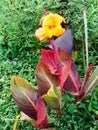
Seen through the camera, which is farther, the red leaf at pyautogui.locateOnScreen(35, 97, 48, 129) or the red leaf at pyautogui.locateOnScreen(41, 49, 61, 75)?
the red leaf at pyautogui.locateOnScreen(41, 49, 61, 75)

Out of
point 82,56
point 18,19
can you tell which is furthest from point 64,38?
point 18,19

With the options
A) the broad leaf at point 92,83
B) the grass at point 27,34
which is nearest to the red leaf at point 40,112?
the broad leaf at point 92,83

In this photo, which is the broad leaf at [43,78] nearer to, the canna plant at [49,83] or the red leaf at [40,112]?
the canna plant at [49,83]

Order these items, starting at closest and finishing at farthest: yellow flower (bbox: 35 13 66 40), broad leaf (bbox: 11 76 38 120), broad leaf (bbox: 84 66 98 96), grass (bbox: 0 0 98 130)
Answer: yellow flower (bbox: 35 13 66 40) < broad leaf (bbox: 11 76 38 120) < broad leaf (bbox: 84 66 98 96) < grass (bbox: 0 0 98 130)

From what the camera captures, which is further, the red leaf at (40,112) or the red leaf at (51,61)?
the red leaf at (51,61)

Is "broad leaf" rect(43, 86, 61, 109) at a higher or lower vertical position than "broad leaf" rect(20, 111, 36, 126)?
higher

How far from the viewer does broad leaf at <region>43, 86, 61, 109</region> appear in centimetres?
249

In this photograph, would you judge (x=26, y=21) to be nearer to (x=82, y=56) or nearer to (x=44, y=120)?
(x=82, y=56)

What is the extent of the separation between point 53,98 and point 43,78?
0.65 feet

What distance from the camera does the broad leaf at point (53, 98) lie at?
249cm

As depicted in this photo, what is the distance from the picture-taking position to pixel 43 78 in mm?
2682

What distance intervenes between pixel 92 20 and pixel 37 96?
930 millimetres

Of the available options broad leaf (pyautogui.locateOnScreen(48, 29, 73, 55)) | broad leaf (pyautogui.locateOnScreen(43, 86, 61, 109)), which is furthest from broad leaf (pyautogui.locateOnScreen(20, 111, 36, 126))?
broad leaf (pyautogui.locateOnScreen(48, 29, 73, 55))

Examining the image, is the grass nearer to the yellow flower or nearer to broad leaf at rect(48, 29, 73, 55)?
broad leaf at rect(48, 29, 73, 55)
